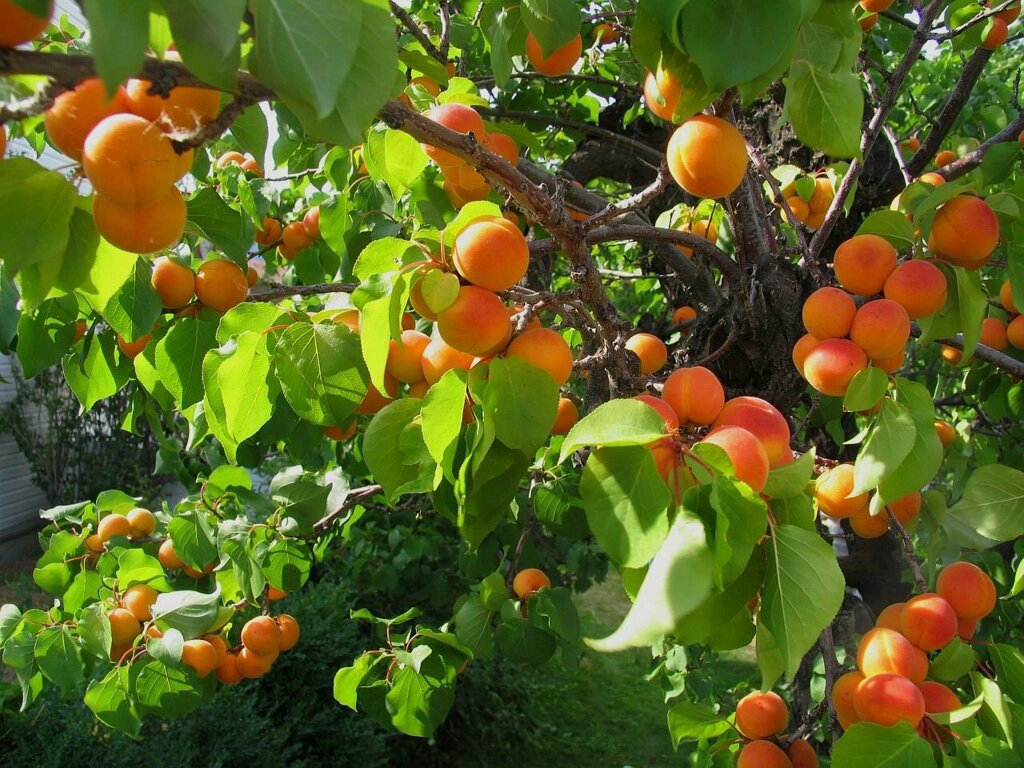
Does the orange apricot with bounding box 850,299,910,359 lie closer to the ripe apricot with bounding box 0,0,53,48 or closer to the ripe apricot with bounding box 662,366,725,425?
the ripe apricot with bounding box 662,366,725,425

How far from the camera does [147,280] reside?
3.82ft

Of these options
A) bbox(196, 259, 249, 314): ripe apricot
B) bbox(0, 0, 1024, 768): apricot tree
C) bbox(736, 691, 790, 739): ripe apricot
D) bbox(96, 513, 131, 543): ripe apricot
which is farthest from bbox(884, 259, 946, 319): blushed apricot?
bbox(96, 513, 131, 543): ripe apricot

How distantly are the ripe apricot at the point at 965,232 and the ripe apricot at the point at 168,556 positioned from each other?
1709 millimetres

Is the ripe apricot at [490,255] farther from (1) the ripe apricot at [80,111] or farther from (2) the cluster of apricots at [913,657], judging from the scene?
(2) the cluster of apricots at [913,657]

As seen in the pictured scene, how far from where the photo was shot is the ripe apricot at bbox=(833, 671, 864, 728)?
42.3 inches

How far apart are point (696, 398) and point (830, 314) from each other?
14.3 inches

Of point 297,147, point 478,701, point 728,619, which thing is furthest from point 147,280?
point 478,701

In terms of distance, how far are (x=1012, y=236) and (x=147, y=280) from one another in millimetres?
1304

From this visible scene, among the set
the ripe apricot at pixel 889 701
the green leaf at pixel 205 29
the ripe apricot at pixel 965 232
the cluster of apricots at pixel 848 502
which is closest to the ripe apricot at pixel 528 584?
the cluster of apricots at pixel 848 502

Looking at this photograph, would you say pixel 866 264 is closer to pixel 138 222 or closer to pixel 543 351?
pixel 543 351

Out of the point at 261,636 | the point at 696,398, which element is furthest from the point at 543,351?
the point at 261,636

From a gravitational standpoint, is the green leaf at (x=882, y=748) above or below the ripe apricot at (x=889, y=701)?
above

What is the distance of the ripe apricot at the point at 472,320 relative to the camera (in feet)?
2.60

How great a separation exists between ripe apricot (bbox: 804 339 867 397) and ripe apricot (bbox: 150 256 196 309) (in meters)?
0.98
